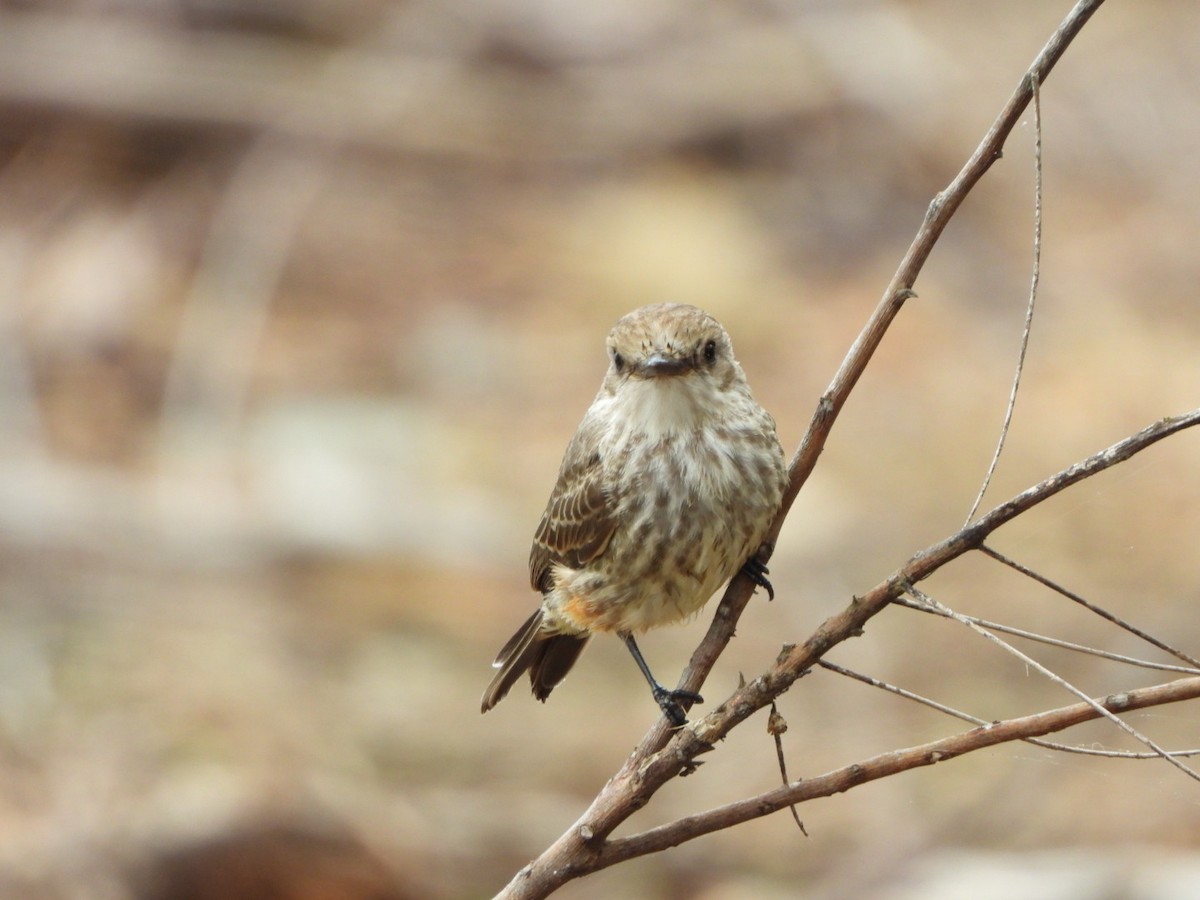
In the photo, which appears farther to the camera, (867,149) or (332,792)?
(867,149)

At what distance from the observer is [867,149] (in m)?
10.5

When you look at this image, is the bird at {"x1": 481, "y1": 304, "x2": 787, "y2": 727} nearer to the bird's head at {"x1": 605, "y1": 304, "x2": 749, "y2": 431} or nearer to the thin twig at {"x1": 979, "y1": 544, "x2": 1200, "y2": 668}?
the bird's head at {"x1": 605, "y1": 304, "x2": 749, "y2": 431}

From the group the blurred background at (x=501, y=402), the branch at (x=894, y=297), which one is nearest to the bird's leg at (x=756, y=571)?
the branch at (x=894, y=297)

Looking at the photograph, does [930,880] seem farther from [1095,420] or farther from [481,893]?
[1095,420]

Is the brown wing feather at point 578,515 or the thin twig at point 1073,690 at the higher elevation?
the brown wing feather at point 578,515

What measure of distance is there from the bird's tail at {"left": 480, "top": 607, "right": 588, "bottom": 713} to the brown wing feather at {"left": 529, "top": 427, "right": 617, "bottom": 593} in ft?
0.53

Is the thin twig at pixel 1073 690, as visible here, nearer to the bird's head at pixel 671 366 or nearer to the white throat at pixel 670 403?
the bird's head at pixel 671 366

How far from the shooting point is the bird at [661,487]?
3422mm

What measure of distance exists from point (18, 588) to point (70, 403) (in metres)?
1.99

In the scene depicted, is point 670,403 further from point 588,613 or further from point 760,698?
point 760,698

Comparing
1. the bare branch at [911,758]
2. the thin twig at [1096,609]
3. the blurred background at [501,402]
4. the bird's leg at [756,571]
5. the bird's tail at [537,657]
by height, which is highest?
the blurred background at [501,402]

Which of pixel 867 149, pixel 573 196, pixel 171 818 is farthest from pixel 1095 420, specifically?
pixel 171 818

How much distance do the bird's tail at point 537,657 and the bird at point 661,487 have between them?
12cm

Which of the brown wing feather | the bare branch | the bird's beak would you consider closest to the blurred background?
the brown wing feather
